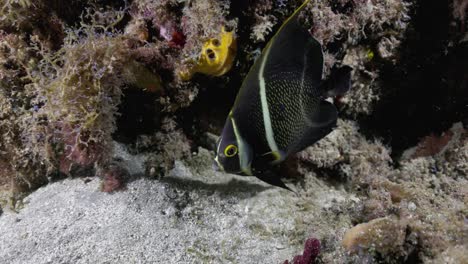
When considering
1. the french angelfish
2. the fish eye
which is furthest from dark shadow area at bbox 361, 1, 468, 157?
the fish eye

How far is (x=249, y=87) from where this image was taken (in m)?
1.82

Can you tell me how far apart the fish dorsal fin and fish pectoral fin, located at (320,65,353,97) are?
3.9 inches

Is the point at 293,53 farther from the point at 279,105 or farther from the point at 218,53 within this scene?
the point at 218,53

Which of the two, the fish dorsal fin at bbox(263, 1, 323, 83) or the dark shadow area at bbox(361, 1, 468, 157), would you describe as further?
the dark shadow area at bbox(361, 1, 468, 157)

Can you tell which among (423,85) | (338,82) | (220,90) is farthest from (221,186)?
(423,85)

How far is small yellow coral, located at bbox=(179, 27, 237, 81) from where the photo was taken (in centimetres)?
269

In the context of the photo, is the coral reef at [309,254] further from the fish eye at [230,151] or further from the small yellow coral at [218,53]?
the small yellow coral at [218,53]

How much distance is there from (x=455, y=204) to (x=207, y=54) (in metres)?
2.27

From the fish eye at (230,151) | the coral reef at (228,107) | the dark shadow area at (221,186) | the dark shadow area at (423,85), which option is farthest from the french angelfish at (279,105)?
the dark shadow area at (423,85)

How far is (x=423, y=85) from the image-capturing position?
3.67 metres

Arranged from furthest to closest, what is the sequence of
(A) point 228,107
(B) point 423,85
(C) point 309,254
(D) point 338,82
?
(B) point 423,85 < (A) point 228,107 < (C) point 309,254 < (D) point 338,82

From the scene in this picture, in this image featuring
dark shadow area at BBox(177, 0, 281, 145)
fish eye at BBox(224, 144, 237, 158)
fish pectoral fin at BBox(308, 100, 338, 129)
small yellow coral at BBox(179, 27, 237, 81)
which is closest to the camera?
fish eye at BBox(224, 144, 237, 158)

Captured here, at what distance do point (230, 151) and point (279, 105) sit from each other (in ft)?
1.26

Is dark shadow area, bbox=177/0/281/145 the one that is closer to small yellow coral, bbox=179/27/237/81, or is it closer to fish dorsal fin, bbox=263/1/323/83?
small yellow coral, bbox=179/27/237/81
